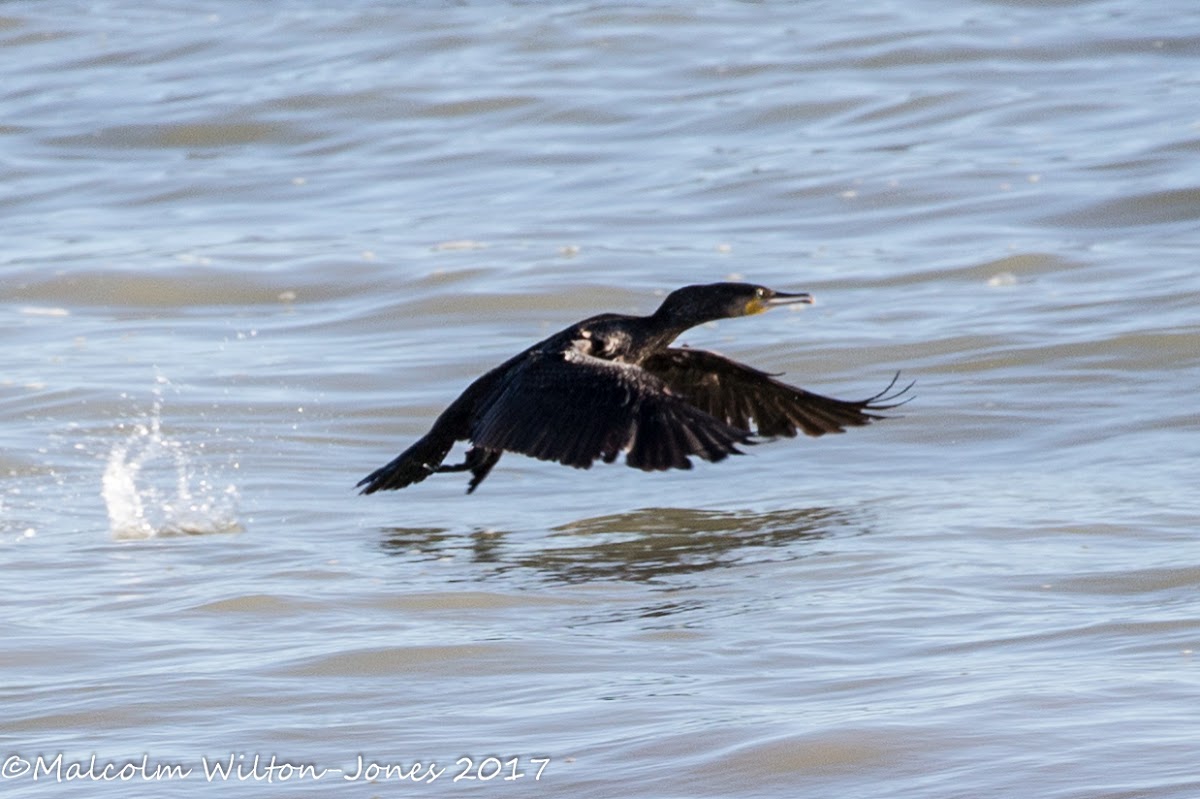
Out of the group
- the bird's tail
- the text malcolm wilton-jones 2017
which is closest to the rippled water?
the text malcolm wilton-jones 2017

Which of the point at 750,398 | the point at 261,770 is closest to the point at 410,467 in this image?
the point at 750,398

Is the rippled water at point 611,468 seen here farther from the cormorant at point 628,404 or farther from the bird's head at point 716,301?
the bird's head at point 716,301

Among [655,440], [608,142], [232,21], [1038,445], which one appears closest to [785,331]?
[1038,445]

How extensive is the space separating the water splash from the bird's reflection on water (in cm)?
66

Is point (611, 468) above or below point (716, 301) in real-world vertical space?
below

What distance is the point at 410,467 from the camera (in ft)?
23.1

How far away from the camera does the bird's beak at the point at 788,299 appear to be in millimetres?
7062

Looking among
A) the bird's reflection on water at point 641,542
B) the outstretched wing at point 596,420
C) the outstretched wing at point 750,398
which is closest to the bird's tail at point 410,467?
the bird's reflection on water at point 641,542

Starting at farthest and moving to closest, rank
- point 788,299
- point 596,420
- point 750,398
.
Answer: point 750,398, point 788,299, point 596,420

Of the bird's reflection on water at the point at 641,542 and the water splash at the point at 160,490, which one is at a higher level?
the water splash at the point at 160,490

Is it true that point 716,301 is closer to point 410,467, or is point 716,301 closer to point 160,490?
point 410,467

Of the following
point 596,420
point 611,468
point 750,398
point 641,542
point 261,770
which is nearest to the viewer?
point 261,770

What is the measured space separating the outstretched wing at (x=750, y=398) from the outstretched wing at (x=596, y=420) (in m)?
0.88

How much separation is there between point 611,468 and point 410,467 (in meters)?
1.17
